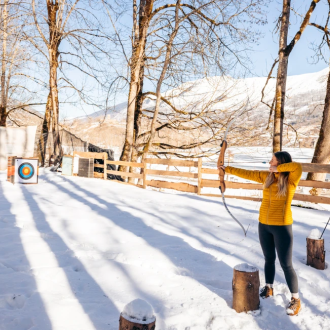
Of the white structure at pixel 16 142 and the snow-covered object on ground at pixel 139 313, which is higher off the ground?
the white structure at pixel 16 142

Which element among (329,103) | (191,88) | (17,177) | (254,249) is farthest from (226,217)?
(191,88)

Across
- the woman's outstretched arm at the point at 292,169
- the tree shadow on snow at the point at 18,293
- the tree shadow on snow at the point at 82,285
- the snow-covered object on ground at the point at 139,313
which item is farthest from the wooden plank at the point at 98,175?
the snow-covered object on ground at the point at 139,313

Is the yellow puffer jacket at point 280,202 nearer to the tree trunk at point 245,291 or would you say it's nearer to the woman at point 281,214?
the woman at point 281,214

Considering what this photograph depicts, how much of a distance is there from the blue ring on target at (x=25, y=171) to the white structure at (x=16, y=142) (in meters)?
4.34

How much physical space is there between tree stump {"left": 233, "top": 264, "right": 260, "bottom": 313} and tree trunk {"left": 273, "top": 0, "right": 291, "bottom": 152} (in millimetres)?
6765

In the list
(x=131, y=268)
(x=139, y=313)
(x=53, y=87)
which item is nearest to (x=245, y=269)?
(x=131, y=268)

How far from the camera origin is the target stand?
29.9 ft

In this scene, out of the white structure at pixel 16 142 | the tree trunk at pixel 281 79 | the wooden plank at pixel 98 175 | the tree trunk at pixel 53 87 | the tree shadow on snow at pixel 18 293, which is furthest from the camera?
the tree trunk at pixel 53 87

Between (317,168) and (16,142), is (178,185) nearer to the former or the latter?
(317,168)

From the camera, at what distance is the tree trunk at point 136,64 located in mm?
11938

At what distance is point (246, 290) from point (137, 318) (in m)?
1.49

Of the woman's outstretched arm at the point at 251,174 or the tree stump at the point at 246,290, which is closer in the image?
the tree stump at the point at 246,290

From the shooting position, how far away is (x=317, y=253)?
3.95 metres

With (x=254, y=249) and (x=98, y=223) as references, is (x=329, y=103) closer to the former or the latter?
(x=254, y=249)
